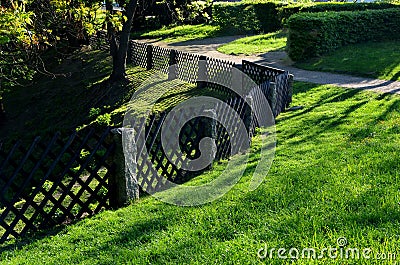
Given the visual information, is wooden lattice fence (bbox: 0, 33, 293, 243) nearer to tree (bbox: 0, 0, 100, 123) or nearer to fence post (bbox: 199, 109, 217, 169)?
fence post (bbox: 199, 109, 217, 169)

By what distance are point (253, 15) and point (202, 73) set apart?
17.0m

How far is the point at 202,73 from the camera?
1559 cm

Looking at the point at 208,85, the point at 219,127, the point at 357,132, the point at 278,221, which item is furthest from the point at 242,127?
the point at 208,85

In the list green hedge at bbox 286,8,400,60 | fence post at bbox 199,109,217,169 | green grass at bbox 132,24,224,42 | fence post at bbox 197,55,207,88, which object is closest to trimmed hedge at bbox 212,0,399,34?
green grass at bbox 132,24,224,42

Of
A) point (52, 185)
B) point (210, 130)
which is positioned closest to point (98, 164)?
point (52, 185)

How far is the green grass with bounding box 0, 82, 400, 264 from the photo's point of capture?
437 centimetres

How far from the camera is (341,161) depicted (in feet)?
21.3

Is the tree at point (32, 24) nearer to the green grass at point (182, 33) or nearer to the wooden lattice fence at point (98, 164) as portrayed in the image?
the wooden lattice fence at point (98, 164)

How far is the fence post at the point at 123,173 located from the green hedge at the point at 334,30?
13894mm

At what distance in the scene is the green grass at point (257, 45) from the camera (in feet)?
74.7

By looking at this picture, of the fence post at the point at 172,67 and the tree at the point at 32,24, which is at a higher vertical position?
the tree at the point at 32,24

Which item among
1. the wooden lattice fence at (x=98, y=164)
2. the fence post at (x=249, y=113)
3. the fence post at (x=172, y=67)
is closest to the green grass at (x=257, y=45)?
the fence post at (x=172, y=67)

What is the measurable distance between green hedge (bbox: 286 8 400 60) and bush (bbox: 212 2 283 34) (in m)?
9.08

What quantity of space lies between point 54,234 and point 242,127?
4368 millimetres
